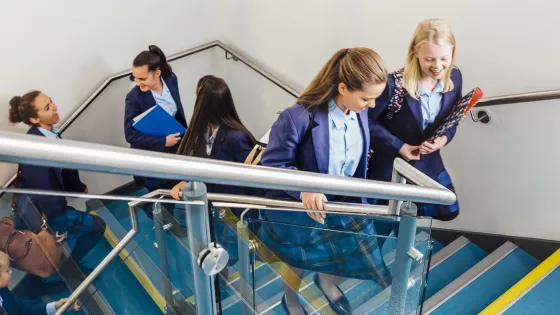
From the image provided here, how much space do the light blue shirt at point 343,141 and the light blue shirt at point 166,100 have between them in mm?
1938

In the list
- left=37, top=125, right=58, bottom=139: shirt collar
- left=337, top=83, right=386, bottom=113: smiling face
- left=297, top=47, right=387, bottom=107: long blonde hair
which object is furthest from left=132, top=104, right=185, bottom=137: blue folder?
left=337, top=83, right=386, bottom=113: smiling face

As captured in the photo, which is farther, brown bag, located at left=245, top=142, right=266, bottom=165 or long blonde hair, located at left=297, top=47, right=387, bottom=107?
brown bag, located at left=245, top=142, right=266, bottom=165

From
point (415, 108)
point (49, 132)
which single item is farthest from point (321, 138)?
point (49, 132)

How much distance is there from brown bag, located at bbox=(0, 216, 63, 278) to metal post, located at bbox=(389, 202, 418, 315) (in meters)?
1.21

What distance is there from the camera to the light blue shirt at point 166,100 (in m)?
3.87

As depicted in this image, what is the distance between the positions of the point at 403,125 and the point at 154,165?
2.03 meters

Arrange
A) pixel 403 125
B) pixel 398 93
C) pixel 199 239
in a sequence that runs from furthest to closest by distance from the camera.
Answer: pixel 403 125 < pixel 398 93 < pixel 199 239

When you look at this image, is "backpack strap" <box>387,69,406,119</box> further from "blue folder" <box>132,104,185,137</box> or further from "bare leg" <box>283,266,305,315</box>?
"blue folder" <box>132,104,185,137</box>

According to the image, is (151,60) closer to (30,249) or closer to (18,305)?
(30,249)

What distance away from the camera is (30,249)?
159cm

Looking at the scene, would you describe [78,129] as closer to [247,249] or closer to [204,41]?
[204,41]

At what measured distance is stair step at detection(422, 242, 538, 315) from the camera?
3139 millimetres

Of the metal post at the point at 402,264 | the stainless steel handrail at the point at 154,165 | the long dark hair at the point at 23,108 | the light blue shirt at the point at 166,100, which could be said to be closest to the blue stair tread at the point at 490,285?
the metal post at the point at 402,264

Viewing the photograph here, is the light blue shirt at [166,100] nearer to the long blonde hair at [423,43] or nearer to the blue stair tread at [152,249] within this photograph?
the long blonde hair at [423,43]
